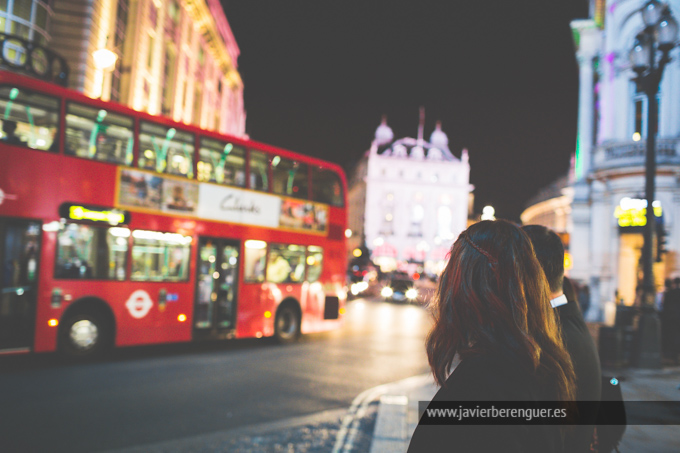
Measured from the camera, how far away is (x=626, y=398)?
24.2 ft

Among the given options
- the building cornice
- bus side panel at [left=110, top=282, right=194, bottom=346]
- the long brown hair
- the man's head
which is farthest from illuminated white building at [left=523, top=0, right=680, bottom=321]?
the long brown hair

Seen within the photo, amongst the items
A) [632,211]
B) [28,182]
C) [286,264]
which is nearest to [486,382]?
[28,182]

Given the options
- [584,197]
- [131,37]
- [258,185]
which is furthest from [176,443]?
[584,197]

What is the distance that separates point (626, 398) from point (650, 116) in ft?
18.1

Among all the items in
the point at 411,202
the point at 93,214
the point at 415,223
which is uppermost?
the point at 411,202

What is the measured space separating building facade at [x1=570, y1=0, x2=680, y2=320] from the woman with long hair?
67.8 ft

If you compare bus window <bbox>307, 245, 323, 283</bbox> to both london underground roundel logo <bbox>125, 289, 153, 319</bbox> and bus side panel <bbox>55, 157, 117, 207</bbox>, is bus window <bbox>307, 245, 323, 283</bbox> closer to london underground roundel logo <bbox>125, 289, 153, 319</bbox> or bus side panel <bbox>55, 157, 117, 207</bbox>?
london underground roundel logo <bbox>125, 289, 153, 319</bbox>

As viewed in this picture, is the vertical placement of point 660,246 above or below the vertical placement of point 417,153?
below

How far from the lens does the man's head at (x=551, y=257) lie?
2504mm

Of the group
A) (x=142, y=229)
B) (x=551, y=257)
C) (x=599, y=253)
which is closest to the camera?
(x=551, y=257)

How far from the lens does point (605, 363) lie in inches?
394

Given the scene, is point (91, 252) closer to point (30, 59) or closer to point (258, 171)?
point (258, 171)

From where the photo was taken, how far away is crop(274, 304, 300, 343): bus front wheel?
483 inches

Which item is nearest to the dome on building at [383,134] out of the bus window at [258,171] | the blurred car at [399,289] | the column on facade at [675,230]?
the blurred car at [399,289]
